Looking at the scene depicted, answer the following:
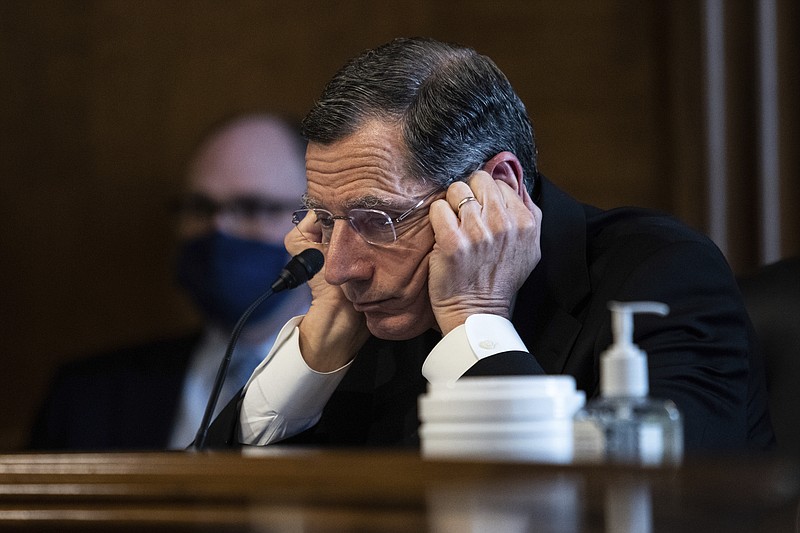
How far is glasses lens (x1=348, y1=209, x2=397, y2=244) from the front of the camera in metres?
1.69

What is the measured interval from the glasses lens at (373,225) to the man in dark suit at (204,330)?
4.47 feet

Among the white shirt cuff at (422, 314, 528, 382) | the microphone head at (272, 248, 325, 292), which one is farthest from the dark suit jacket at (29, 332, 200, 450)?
the white shirt cuff at (422, 314, 528, 382)

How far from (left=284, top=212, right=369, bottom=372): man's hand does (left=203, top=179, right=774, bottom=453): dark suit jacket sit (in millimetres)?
83

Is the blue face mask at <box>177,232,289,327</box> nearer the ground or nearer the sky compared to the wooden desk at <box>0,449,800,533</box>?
nearer the ground

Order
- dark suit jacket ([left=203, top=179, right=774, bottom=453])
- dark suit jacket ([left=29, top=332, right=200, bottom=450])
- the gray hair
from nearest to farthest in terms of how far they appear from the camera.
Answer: dark suit jacket ([left=203, top=179, right=774, bottom=453]) → the gray hair → dark suit jacket ([left=29, top=332, right=200, bottom=450])

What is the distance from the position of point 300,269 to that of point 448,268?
24 centimetres

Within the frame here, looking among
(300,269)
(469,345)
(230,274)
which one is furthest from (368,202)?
(230,274)

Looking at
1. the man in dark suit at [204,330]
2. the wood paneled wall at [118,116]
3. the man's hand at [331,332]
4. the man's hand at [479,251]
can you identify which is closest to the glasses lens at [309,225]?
the man's hand at [331,332]

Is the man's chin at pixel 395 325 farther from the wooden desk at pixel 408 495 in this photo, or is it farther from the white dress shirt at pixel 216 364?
the white dress shirt at pixel 216 364

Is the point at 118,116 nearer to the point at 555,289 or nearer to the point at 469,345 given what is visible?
the point at 555,289

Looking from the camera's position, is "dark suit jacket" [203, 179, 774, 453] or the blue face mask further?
the blue face mask

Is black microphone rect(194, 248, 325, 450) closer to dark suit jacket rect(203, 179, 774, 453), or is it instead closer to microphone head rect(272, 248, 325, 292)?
microphone head rect(272, 248, 325, 292)

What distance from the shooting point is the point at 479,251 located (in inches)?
64.9

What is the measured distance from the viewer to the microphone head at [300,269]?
5.67 feet
